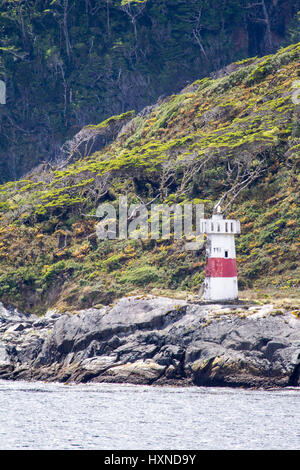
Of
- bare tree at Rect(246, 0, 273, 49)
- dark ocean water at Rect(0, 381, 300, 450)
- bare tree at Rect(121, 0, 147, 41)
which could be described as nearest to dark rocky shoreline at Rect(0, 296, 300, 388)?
dark ocean water at Rect(0, 381, 300, 450)

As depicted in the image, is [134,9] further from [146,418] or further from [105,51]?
[146,418]

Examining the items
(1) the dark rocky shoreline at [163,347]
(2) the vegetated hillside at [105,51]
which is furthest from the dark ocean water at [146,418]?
(2) the vegetated hillside at [105,51]

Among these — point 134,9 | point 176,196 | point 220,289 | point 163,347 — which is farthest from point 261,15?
point 163,347

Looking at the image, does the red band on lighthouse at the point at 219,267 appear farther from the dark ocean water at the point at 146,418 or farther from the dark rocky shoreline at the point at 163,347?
the dark ocean water at the point at 146,418

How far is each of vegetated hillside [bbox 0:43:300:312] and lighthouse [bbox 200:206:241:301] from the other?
405cm

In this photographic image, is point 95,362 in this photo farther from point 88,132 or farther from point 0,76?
point 0,76

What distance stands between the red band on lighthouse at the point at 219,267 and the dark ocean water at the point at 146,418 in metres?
8.07

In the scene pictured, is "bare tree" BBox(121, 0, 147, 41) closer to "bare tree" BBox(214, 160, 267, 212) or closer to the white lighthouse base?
"bare tree" BBox(214, 160, 267, 212)

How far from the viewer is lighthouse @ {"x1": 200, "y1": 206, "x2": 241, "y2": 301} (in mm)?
49750

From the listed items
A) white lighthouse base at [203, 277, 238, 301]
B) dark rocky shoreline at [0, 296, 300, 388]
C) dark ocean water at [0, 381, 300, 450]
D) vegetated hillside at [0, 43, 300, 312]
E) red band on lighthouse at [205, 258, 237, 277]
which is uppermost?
vegetated hillside at [0, 43, 300, 312]

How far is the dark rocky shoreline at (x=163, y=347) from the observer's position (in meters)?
44.0

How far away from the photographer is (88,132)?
8031cm

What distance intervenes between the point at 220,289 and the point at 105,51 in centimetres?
4436
